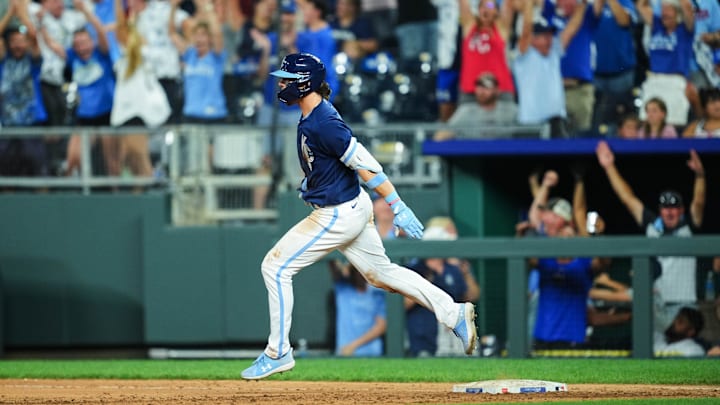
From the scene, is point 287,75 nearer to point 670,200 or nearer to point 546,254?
point 546,254

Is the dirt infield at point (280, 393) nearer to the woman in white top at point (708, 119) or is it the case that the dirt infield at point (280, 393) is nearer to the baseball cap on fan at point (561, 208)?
the baseball cap on fan at point (561, 208)

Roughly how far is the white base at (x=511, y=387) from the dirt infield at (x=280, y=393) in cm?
6

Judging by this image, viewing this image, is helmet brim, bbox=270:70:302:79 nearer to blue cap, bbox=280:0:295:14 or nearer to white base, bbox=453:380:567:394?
white base, bbox=453:380:567:394

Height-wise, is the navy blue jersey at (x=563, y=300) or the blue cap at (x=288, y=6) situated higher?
the blue cap at (x=288, y=6)

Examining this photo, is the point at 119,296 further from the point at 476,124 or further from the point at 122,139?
the point at 476,124

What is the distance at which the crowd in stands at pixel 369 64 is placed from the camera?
476 inches

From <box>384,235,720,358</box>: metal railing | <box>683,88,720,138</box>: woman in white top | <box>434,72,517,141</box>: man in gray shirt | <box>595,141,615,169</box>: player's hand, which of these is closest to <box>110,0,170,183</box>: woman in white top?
<box>434,72,517,141</box>: man in gray shirt

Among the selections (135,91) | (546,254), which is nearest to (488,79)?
(546,254)

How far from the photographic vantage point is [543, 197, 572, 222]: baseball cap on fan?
453 inches

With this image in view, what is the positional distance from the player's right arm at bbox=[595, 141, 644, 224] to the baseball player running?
418cm

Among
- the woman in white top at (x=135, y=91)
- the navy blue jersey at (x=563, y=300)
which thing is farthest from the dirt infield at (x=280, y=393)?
the woman in white top at (x=135, y=91)

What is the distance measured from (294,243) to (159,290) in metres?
6.21

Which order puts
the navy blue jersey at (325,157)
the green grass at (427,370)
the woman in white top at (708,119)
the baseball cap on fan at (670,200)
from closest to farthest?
the navy blue jersey at (325,157) → the green grass at (427,370) → the baseball cap on fan at (670,200) → the woman in white top at (708,119)

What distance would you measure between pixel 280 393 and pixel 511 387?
58.1 inches
